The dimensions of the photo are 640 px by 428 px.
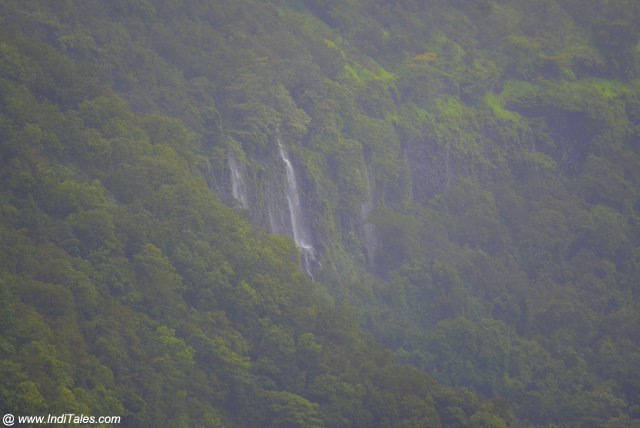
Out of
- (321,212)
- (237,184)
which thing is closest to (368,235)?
(321,212)

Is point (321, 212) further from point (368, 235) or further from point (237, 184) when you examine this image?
point (237, 184)

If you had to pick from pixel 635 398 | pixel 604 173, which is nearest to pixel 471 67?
pixel 604 173

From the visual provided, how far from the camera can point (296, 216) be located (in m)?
60.5

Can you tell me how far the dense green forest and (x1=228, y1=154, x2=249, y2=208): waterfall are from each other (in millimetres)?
100

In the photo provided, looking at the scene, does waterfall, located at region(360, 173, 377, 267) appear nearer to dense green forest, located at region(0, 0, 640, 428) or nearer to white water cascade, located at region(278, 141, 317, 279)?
dense green forest, located at region(0, 0, 640, 428)

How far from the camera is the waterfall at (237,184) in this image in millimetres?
57062

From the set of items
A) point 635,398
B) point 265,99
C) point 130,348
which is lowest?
point 635,398

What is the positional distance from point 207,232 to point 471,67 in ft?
112

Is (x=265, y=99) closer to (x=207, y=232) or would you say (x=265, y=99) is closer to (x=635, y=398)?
(x=207, y=232)

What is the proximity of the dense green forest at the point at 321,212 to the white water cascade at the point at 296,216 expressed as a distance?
0.53 ft

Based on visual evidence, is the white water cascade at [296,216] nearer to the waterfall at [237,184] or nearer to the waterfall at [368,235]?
the waterfall at [237,184]

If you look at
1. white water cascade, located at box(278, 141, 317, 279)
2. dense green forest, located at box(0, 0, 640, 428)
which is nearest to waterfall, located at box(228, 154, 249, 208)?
dense green forest, located at box(0, 0, 640, 428)

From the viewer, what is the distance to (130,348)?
42.5 metres

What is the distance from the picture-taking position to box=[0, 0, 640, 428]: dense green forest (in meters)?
43.9
